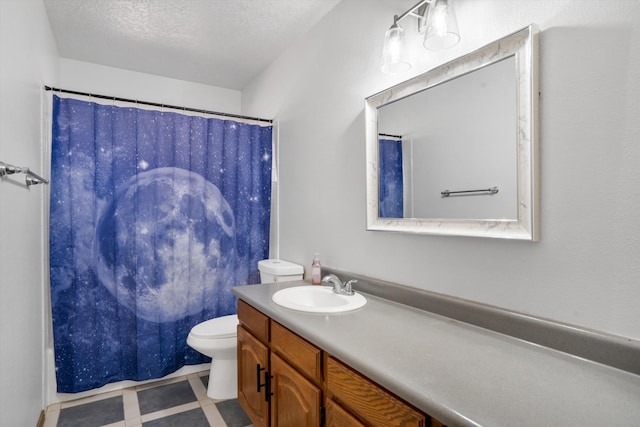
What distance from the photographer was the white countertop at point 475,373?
0.74 m

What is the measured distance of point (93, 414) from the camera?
217 cm

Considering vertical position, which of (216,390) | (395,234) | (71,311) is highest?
(395,234)

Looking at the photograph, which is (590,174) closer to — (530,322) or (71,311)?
(530,322)

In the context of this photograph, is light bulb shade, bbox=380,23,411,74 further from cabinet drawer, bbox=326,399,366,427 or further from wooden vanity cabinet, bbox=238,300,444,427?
cabinet drawer, bbox=326,399,366,427

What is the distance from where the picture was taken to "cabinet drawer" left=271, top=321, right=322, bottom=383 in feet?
4.04

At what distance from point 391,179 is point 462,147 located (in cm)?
40

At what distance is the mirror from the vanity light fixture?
9 centimetres

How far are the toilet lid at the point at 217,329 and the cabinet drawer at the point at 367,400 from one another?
1.25 metres

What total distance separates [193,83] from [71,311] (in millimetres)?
2217

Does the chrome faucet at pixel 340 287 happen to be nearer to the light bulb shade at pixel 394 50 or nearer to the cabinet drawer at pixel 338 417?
the cabinet drawer at pixel 338 417

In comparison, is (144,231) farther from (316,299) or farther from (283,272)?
(316,299)

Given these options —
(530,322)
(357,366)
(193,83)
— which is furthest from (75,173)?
(530,322)

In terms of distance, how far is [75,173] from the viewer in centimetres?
226

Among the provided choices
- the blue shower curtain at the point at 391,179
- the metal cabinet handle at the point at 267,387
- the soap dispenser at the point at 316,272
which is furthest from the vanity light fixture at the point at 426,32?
the metal cabinet handle at the point at 267,387
